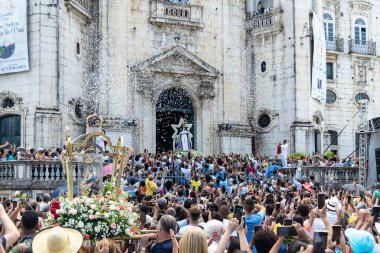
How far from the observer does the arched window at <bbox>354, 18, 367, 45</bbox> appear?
4325 centimetres

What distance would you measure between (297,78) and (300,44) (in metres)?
1.93

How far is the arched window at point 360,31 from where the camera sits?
4325 cm

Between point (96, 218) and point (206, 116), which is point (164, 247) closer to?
point (96, 218)

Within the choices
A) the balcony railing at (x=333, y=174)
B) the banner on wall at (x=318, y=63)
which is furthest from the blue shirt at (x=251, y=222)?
the banner on wall at (x=318, y=63)

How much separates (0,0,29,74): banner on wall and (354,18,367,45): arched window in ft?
75.1

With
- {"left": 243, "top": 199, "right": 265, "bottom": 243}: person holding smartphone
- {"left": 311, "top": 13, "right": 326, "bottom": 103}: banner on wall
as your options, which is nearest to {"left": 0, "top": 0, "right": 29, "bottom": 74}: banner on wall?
{"left": 311, "top": 13, "right": 326, "bottom": 103}: banner on wall

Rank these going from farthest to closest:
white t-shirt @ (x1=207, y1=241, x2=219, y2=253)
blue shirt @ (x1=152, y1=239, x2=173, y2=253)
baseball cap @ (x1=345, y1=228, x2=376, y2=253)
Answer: white t-shirt @ (x1=207, y1=241, x2=219, y2=253), blue shirt @ (x1=152, y1=239, x2=173, y2=253), baseball cap @ (x1=345, y1=228, x2=376, y2=253)

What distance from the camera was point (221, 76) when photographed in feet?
119

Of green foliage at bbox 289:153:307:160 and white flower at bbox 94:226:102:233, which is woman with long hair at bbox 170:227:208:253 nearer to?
white flower at bbox 94:226:102:233

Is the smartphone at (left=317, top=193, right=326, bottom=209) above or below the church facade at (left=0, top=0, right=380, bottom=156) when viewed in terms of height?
below

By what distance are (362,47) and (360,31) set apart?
48.5 inches

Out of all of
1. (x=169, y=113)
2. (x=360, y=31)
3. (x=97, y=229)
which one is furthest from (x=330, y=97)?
(x=97, y=229)

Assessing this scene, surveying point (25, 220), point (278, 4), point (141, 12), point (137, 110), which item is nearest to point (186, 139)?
point (137, 110)

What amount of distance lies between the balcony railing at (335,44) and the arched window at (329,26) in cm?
18
